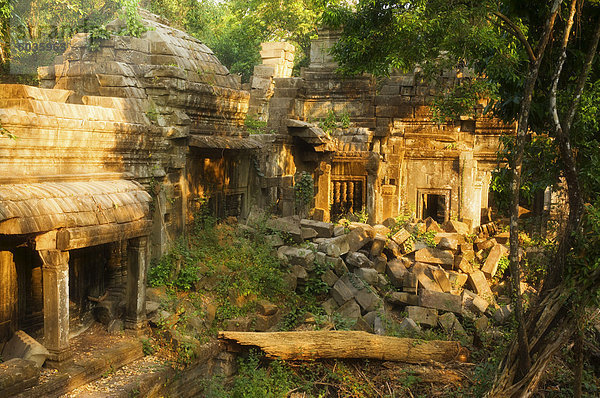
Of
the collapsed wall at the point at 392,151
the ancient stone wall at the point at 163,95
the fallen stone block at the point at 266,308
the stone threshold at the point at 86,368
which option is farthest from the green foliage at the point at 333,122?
the stone threshold at the point at 86,368

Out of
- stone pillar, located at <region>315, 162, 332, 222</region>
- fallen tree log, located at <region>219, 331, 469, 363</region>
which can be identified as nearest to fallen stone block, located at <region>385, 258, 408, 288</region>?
stone pillar, located at <region>315, 162, 332, 222</region>

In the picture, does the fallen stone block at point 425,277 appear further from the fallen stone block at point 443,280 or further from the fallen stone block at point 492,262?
the fallen stone block at point 492,262

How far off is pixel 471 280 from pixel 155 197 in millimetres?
7064

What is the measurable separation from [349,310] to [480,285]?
3.54m

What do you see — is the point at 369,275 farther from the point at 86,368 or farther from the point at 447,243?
the point at 86,368

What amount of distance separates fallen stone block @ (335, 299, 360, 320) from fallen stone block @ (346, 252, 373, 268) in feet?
4.09

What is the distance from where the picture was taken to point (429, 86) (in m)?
14.9

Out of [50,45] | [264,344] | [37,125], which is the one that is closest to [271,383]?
[264,344]

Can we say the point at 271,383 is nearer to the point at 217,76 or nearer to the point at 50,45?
the point at 217,76

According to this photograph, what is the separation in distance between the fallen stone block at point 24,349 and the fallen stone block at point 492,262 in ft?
31.6

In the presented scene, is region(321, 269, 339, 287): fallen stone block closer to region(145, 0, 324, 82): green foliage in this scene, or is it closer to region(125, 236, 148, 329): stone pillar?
region(125, 236, 148, 329): stone pillar

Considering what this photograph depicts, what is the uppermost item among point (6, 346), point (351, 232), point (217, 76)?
point (217, 76)

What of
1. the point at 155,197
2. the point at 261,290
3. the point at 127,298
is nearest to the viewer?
the point at 127,298

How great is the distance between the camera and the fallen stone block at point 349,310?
9.89 meters
